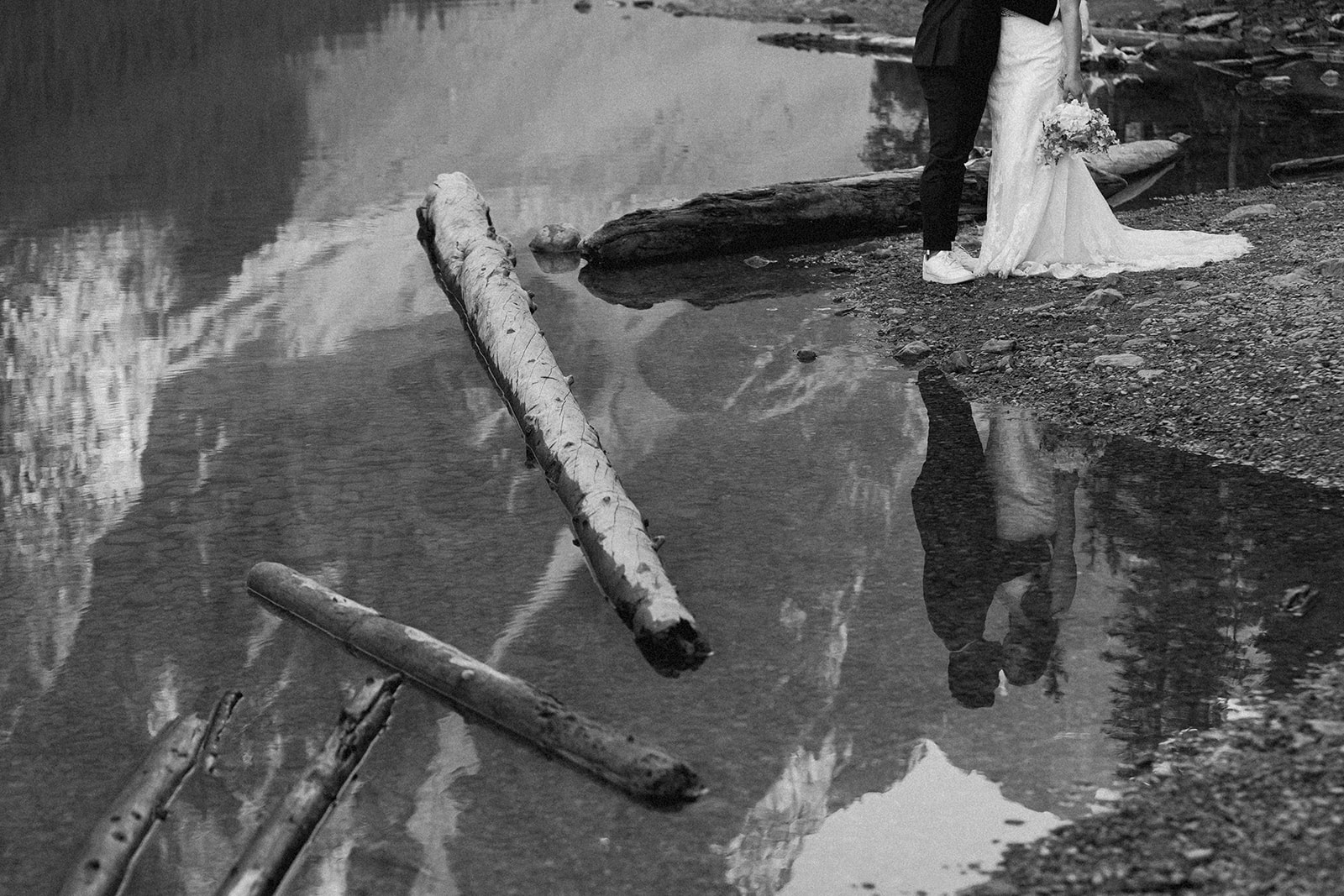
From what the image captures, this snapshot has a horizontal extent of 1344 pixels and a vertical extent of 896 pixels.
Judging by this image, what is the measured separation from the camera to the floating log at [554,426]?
15.3 feet

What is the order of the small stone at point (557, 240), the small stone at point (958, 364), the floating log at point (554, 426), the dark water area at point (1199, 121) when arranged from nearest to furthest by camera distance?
the floating log at point (554, 426) → the small stone at point (958, 364) → the small stone at point (557, 240) → the dark water area at point (1199, 121)

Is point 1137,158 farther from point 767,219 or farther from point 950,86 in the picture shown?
point 950,86

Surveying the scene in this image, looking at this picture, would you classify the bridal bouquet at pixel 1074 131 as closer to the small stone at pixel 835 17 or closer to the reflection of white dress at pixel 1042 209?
the reflection of white dress at pixel 1042 209

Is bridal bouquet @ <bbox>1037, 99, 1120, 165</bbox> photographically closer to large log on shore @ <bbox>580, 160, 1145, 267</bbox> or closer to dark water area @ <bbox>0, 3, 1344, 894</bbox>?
dark water area @ <bbox>0, 3, 1344, 894</bbox>

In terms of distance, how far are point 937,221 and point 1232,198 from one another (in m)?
3.69

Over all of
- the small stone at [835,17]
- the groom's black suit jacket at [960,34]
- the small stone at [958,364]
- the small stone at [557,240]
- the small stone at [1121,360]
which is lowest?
the small stone at [835,17]

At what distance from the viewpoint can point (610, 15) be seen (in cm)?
3231

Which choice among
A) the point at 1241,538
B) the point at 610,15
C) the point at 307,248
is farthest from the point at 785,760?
the point at 610,15

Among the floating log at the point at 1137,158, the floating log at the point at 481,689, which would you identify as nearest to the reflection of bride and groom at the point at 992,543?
the floating log at the point at 481,689

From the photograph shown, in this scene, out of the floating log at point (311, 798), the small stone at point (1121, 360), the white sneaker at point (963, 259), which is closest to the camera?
the floating log at point (311, 798)

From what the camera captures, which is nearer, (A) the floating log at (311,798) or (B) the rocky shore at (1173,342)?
(A) the floating log at (311,798)

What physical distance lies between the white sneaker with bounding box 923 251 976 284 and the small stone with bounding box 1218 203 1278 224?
7.97 feet

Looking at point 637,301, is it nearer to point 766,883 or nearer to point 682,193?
point 682,193

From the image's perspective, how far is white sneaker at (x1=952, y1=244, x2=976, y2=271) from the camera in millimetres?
9078
